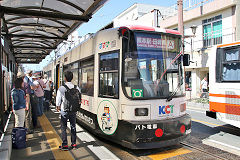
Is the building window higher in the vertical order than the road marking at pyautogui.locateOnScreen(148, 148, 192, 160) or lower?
higher

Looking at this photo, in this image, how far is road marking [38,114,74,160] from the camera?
15.4 ft

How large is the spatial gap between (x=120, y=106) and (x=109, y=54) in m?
1.31

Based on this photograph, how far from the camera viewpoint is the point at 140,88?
4777mm

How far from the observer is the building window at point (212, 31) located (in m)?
17.5

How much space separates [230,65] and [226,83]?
566 millimetres

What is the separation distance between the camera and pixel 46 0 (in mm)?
6879

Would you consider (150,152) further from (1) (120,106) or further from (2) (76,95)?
(2) (76,95)

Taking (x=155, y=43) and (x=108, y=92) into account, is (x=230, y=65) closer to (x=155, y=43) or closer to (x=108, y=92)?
(x=155, y=43)

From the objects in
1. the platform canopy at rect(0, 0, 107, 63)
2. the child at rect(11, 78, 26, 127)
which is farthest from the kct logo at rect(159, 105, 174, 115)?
the platform canopy at rect(0, 0, 107, 63)

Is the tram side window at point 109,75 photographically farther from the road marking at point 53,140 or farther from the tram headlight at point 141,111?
the road marking at point 53,140

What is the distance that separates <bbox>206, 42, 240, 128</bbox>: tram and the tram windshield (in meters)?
2.23

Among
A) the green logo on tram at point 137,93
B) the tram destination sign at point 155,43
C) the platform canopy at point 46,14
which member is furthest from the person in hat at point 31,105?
the tram destination sign at point 155,43

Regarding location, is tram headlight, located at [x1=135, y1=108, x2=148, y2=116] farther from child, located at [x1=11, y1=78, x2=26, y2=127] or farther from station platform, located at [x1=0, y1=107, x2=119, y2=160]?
child, located at [x1=11, y1=78, x2=26, y2=127]

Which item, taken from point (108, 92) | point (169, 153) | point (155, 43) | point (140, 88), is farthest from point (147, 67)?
point (169, 153)
